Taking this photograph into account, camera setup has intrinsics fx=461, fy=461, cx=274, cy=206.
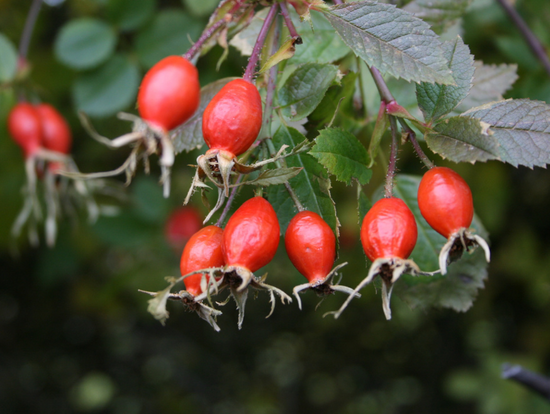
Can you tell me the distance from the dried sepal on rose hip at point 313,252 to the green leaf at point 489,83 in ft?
2.65

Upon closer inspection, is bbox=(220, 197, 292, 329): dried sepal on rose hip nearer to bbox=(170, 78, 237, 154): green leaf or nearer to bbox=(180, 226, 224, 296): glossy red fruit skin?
bbox=(180, 226, 224, 296): glossy red fruit skin

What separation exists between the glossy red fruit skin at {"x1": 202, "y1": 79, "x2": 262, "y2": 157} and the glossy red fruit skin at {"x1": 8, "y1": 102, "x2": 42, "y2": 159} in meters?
1.52

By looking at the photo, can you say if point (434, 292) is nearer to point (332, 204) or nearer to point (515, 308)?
point (332, 204)

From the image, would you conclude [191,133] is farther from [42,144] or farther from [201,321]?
[201,321]

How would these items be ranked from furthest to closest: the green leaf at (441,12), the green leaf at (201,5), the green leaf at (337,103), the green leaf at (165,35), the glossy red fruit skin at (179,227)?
the glossy red fruit skin at (179,227) → the green leaf at (165,35) → the green leaf at (201,5) → the green leaf at (441,12) → the green leaf at (337,103)

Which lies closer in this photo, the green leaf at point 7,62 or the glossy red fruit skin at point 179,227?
the green leaf at point 7,62

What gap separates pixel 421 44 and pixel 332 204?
380 millimetres

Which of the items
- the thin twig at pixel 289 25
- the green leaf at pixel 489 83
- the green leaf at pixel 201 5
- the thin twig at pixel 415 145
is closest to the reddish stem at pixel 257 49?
the thin twig at pixel 289 25

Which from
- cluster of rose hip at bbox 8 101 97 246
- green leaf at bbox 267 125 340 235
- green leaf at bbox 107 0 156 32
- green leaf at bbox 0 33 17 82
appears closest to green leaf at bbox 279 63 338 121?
green leaf at bbox 267 125 340 235

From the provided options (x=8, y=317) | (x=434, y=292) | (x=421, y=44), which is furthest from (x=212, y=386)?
(x=421, y=44)

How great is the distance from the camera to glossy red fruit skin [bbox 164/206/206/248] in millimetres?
3061

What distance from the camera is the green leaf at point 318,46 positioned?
131 centimetres

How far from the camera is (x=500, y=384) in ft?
11.1

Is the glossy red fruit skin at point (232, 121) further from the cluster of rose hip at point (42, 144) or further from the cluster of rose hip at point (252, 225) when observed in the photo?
the cluster of rose hip at point (42, 144)
